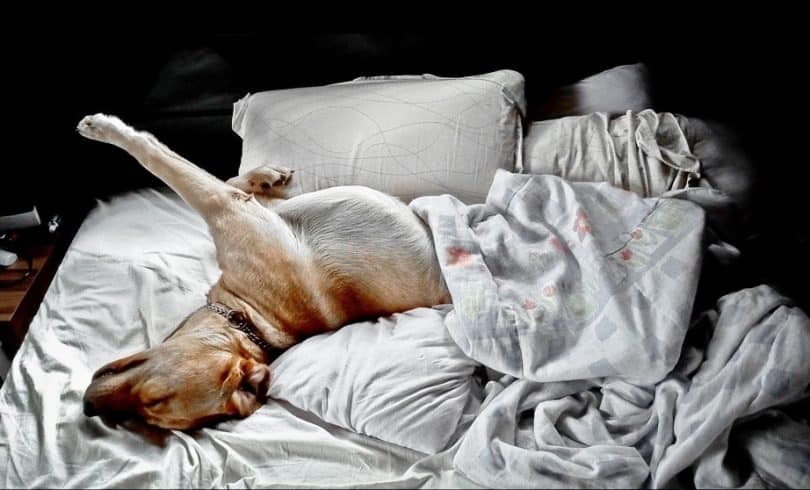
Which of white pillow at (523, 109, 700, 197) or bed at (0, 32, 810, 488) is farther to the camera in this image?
white pillow at (523, 109, 700, 197)

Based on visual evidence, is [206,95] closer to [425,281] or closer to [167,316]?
[167,316]

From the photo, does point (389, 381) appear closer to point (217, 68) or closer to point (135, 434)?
point (135, 434)

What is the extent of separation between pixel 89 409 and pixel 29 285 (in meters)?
0.56

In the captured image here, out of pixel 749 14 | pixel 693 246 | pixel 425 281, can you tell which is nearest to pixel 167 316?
pixel 425 281

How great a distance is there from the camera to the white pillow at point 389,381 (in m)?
1.03

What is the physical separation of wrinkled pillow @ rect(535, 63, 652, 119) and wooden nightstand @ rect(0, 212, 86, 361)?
1.30 m

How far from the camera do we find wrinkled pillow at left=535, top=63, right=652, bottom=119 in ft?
4.83

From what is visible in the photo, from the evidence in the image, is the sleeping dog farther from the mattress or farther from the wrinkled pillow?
the wrinkled pillow

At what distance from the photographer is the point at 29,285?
146cm

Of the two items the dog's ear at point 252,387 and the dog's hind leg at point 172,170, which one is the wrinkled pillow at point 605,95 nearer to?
the dog's hind leg at point 172,170

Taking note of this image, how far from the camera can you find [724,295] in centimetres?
112

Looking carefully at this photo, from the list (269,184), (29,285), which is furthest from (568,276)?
(29,285)

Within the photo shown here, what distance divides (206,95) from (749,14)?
134 cm

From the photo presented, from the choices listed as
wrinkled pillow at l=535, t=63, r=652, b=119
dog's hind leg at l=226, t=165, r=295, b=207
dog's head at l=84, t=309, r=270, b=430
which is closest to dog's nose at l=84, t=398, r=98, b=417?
dog's head at l=84, t=309, r=270, b=430
